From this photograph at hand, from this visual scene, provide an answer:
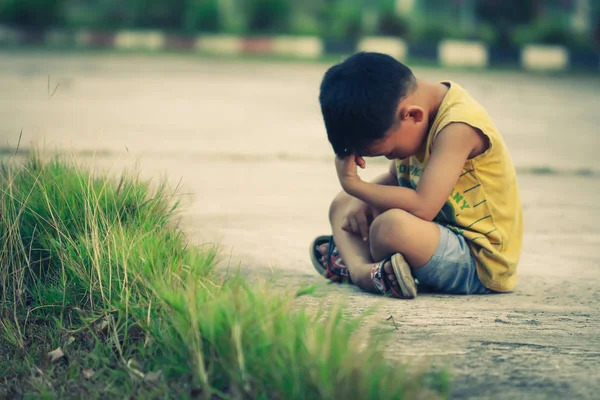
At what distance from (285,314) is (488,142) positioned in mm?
1114

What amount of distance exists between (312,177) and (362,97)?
267cm

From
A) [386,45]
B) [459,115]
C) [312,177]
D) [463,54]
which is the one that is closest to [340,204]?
[459,115]

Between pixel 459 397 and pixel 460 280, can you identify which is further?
pixel 460 280

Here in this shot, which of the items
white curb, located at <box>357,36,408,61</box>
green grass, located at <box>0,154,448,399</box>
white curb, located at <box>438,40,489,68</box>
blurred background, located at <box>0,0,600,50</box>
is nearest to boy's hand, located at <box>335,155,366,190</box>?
green grass, located at <box>0,154,448,399</box>

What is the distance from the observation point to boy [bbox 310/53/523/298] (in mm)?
2609

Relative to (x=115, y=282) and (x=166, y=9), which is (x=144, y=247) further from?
(x=166, y=9)

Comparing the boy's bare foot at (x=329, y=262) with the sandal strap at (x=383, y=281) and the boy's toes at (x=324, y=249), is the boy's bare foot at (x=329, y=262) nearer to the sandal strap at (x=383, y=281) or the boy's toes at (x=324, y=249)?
the boy's toes at (x=324, y=249)

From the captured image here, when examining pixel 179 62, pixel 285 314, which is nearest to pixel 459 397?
pixel 285 314

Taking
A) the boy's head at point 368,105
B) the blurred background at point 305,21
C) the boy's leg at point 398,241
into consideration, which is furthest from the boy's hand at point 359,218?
the blurred background at point 305,21

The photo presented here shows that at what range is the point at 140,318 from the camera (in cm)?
234

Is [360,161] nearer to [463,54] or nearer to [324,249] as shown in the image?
[324,249]

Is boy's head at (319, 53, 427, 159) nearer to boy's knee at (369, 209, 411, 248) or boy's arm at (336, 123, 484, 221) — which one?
boy's arm at (336, 123, 484, 221)

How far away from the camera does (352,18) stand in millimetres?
20016

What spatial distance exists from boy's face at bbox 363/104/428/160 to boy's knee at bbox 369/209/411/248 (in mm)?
200
